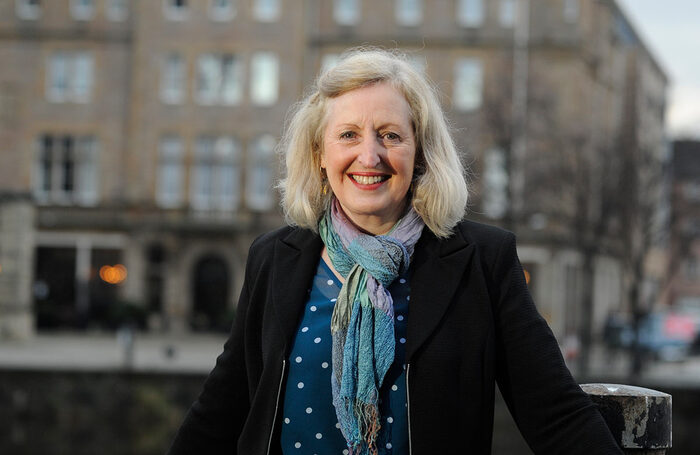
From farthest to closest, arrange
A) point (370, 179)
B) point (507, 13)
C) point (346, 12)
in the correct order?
1. point (346, 12)
2. point (507, 13)
3. point (370, 179)

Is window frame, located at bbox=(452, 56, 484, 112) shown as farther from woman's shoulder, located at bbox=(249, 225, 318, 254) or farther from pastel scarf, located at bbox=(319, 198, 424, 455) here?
pastel scarf, located at bbox=(319, 198, 424, 455)

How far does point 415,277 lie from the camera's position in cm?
306

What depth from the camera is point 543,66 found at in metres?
44.0

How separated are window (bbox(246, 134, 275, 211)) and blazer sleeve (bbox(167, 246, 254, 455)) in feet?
133

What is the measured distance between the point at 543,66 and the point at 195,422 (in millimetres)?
41789

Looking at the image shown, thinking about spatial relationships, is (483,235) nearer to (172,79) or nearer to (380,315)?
(380,315)

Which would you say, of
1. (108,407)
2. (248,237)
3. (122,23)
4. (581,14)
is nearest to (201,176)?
(248,237)

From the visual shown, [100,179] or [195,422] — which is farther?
[100,179]

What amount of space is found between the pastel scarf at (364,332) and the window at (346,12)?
43.3 m

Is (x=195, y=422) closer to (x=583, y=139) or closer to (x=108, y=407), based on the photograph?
(x=108, y=407)

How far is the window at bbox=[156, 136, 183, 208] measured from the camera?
44.6 metres

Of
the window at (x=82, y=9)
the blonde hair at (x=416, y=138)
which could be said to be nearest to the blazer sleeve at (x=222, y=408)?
the blonde hair at (x=416, y=138)

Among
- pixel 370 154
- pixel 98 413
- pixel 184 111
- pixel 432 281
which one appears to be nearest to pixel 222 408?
pixel 432 281

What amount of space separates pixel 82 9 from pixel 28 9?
2.04 meters
